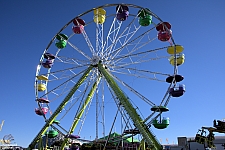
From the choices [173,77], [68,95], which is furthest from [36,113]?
[173,77]

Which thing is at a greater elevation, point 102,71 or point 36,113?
point 102,71

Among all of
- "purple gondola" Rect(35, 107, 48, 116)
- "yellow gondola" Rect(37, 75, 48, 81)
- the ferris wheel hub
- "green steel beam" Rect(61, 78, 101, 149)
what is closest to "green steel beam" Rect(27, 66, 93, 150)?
the ferris wheel hub

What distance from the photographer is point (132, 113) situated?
49.7ft

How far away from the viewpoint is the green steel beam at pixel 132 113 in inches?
548

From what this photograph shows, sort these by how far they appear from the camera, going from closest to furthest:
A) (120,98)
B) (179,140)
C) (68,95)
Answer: (120,98)
(68,95)
(179,140)

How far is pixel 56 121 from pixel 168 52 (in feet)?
34.2

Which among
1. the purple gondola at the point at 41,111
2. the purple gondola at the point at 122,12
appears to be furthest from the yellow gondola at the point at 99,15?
the purple gondola at the point at 41,111

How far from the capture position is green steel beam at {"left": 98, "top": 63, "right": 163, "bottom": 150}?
13925 millimetres

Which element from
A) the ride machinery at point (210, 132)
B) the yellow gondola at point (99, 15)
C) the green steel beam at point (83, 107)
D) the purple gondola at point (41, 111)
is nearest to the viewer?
the ride machinery at point (210, 132)

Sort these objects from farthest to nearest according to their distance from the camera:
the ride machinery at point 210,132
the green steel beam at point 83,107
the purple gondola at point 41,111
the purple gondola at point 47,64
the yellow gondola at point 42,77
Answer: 1. the purple gondola at point 47,64
2. the yellow gondola at point 42,77
3. the purple gondola at point 41,111
4. the green steel beam at point 83,107
5. the ride machinery at point 210,132

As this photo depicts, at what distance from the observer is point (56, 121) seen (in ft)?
59.3

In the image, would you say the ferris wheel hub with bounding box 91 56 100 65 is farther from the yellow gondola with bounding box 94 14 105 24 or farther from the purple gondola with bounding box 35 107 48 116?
the purple gondola with bounding box 35 107 48 116

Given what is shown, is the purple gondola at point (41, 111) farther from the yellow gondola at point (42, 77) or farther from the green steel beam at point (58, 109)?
the yellow gondola at point (42, 77)

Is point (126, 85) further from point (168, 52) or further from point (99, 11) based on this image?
point (99, 11)
